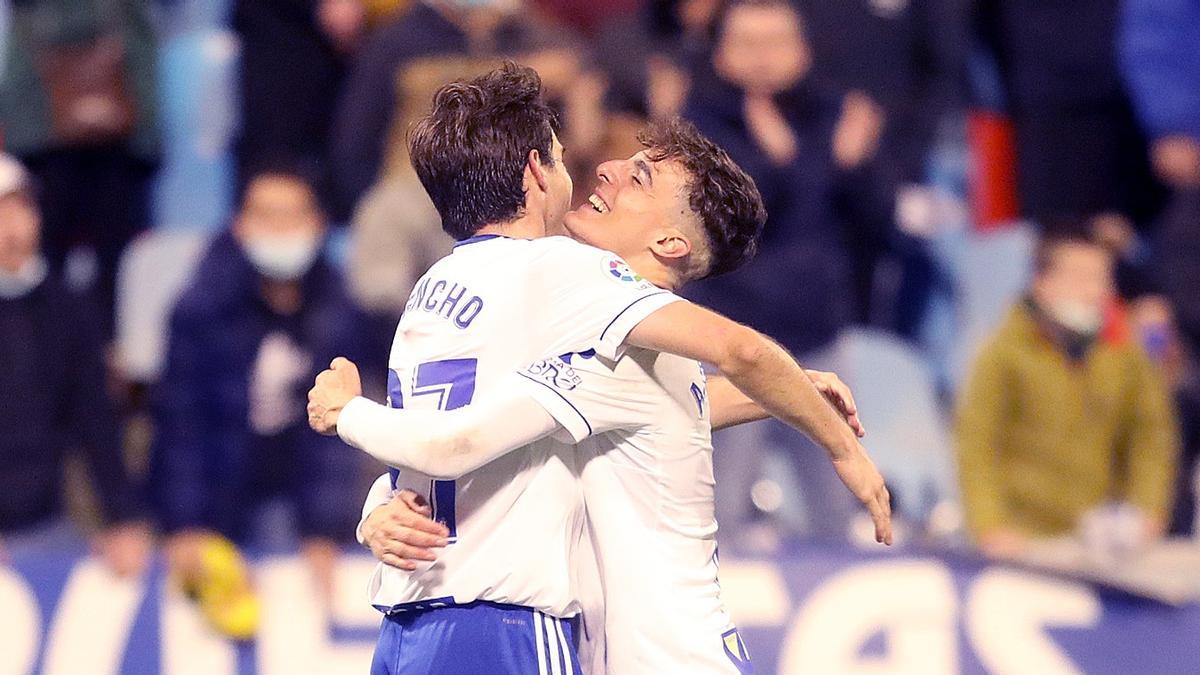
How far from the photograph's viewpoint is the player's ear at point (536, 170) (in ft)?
11.0

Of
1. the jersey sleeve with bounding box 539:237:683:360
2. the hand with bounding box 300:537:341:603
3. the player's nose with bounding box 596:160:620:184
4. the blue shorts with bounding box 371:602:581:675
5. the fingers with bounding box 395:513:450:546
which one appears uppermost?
the player's nose with bounding box 596:160:620:184

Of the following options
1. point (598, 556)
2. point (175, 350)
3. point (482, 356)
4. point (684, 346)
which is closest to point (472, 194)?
point (482, 356)

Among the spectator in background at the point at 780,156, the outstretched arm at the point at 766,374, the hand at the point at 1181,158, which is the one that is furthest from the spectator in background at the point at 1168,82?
the outstretched arm at the point at 766,374

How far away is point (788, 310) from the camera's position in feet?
22.1

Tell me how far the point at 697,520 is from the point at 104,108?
4.74m

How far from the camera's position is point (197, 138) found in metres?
7.84

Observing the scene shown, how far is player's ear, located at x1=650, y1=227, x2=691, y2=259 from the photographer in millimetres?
3424

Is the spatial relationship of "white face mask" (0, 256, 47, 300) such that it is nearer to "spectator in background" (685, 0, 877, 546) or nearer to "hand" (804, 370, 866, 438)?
"spectator in background" (685, 0, 877, 546)

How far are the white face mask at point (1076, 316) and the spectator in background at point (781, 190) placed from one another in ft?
2.78

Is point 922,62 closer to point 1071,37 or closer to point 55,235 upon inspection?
point 1071,37

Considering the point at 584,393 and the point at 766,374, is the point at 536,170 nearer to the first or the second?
the point at 584,393

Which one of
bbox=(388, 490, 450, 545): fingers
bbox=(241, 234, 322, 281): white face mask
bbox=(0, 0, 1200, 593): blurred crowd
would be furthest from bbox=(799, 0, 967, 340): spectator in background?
bbox=(388, 490, 450, 545): fingers

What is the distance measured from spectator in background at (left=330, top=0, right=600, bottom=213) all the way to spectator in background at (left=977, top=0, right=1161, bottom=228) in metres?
2.36

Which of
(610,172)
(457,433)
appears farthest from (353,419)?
(610,172)
